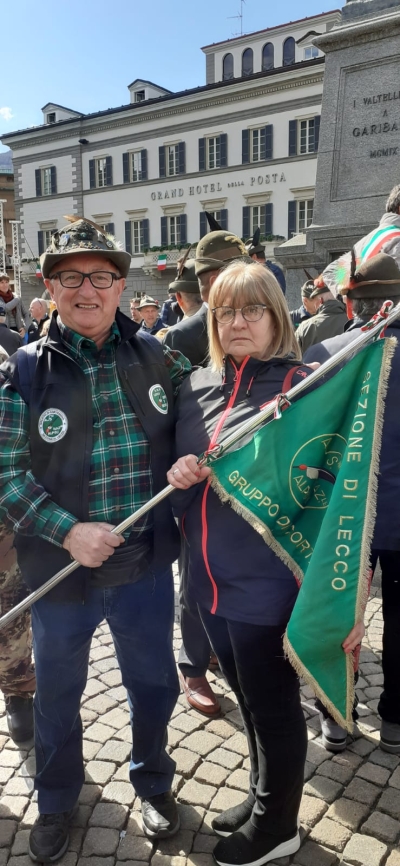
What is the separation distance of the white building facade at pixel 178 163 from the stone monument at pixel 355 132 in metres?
24.8

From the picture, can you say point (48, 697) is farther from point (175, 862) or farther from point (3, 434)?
point (3, 434)

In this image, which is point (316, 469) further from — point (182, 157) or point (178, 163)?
point (178, 163)

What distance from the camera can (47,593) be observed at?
234cm

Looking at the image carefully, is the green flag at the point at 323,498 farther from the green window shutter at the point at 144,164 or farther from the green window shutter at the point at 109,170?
the green window shutter at the point at 109,170

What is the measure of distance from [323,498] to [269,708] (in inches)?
27.8

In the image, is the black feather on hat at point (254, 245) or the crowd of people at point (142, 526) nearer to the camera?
the crowd of people at point (142, 526)

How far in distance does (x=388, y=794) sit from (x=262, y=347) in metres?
1.91

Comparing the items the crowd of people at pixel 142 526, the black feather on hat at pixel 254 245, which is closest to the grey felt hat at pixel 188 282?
the black feather on hat at pixel 254 245

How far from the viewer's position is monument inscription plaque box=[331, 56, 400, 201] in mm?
7766

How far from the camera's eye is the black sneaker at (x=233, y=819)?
2479 mm

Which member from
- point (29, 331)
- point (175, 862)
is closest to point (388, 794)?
point (175, 862)

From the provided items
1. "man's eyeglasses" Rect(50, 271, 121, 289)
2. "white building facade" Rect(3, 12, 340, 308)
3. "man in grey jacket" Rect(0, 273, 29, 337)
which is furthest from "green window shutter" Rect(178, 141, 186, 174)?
"man's eyeglasses" Rect(50, 271, 121, 289)

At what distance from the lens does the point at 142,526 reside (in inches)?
95.9

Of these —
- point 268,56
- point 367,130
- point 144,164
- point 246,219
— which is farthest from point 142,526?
point 268,56
